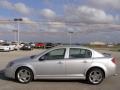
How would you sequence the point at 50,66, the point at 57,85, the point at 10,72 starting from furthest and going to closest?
the point at 10,72 → the point at 50,66 → the point at 57,85

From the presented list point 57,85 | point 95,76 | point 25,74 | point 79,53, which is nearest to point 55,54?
point 79,53

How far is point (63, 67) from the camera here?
35.7 ft

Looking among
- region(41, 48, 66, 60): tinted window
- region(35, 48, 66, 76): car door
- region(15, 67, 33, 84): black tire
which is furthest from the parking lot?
region(41, 48, 66, 60): tinted window

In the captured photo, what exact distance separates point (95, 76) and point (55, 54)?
177 centimetres

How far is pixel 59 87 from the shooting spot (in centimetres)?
1012

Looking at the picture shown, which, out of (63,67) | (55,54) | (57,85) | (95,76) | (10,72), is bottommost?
(57,85)

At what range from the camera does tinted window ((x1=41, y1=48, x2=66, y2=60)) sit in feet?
36.2

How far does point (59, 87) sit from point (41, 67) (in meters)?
1.20

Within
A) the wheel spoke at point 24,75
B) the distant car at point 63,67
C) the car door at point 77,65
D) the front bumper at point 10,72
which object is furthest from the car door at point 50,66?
the front bumper at point 10,72

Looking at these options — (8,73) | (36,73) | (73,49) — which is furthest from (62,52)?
(8,73)

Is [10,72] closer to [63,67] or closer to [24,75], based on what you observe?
[24,75]

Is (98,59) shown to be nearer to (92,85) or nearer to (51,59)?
(92,85)

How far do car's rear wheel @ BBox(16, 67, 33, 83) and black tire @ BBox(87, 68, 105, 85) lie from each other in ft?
7.33

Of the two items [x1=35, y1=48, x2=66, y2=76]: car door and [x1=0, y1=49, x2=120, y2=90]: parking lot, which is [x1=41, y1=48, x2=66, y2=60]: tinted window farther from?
[x1=0, y1=49, x2=120, y2=90]: parking lot
